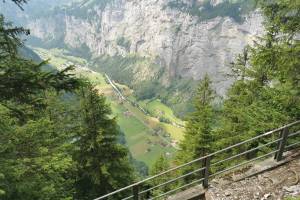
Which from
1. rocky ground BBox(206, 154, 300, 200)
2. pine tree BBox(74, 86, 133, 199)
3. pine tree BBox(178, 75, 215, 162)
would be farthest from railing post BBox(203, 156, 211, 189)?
pine tree BBox(178, 75, 215, 162)

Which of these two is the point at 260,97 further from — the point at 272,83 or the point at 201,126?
the point at 201,126

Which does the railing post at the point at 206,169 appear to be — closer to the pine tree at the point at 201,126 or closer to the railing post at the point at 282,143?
the railing post at the point at 282,143

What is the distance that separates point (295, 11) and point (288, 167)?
5826 mm

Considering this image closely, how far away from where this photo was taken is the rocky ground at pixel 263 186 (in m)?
10.1

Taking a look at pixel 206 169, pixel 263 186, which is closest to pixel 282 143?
pixel 263 186

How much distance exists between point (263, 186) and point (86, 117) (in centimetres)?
1184

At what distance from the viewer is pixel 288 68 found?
13.2 m

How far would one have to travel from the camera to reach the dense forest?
8.27 metres

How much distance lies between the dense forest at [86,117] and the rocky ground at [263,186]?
170 inches

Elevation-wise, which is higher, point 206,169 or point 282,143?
point 282,143

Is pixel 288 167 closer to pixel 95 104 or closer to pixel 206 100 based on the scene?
pixel 95 104

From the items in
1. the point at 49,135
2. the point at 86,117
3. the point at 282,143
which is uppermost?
the point at 282,143

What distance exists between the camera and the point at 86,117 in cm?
1978

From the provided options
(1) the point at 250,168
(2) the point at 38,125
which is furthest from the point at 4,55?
(1) the point at 250,168
